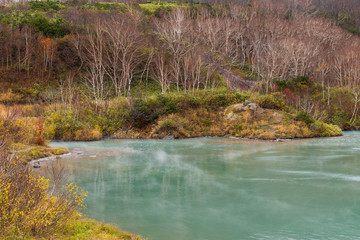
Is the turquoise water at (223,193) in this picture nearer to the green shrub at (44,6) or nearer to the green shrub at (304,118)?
the green shrub at (304,118)

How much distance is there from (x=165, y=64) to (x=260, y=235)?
5060 centimetres

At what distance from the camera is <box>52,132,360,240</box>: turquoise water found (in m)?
10.8

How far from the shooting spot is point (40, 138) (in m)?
24.7

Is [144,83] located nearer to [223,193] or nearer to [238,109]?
[238,109]

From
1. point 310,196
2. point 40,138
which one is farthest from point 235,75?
point 310,196

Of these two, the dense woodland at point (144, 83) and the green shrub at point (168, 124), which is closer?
the dense woodland at point (144, 83)

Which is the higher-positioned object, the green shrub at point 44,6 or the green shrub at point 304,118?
the green shrub at point 44,6

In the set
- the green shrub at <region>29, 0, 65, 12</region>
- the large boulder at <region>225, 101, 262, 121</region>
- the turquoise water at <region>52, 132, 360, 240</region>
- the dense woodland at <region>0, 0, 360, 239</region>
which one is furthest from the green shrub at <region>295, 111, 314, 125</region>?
the green shrub at <region>29, 0, 65, 12</region>

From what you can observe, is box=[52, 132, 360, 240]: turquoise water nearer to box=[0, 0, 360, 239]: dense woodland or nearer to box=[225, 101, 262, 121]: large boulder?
box=[0, 0, 360, 239]: dense woodland

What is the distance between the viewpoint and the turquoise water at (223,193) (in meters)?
10.8

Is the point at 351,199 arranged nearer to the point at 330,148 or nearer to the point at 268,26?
the point at 330,148

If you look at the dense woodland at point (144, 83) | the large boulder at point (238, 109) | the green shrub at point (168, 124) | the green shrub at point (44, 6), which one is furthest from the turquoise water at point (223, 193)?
the green shrub at point (44, 6)

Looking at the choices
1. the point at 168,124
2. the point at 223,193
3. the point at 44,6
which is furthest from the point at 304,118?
the point at 44,6

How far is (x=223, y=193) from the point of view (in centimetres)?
1493
